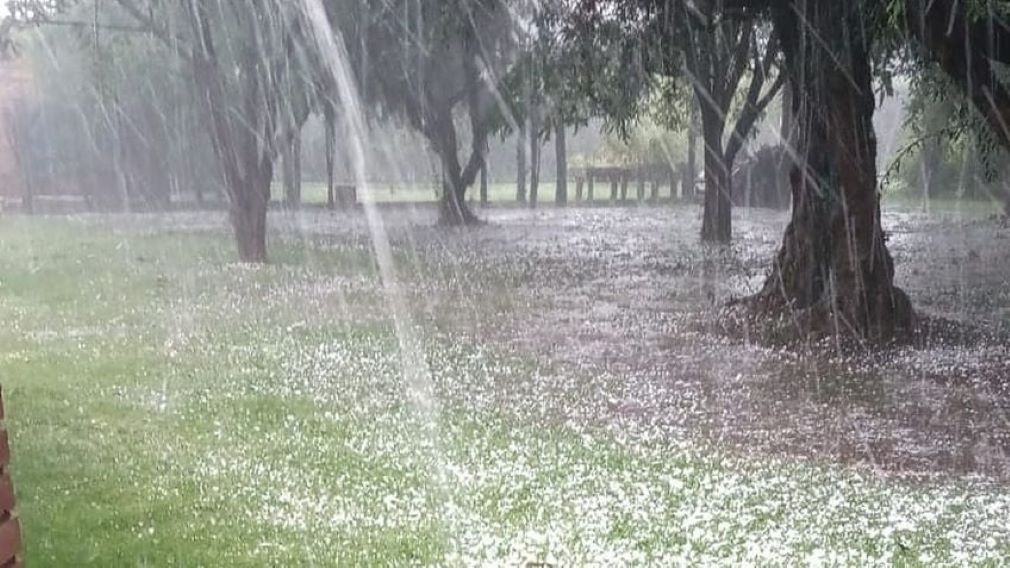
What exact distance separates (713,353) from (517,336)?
1676 millimetres

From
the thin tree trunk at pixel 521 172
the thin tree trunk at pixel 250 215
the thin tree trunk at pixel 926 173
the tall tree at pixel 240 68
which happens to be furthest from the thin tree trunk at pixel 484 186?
the thin tree trunk at pixel 250 215

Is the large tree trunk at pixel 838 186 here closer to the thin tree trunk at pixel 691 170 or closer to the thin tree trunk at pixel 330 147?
the thin tree trunk at pixel 330 147

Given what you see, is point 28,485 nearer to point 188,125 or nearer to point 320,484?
point 320,484

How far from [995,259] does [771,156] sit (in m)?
10.7

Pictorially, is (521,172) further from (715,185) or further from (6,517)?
(6,517)

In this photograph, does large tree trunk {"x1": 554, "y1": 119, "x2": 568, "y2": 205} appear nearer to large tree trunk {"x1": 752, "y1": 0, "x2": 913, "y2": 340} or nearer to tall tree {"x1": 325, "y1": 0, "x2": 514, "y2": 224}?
tall tree {"x1": 325, "y1": 0, "x2": 514, "y2": 224}

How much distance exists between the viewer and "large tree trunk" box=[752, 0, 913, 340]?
7445 mm

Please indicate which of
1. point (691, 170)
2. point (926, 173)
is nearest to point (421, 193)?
point (691, 170)

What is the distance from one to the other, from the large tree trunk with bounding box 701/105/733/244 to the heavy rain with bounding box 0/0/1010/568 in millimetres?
57

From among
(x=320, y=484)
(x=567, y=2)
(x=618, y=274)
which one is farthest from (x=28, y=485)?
(x=618, y=274)

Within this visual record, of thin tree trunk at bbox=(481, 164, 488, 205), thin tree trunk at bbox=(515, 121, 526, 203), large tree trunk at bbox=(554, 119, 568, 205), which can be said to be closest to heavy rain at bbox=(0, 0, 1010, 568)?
large tree trunk at bbox=(554, 119, 568, 205)

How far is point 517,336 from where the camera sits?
8164 millimetres

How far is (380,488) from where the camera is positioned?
415cm

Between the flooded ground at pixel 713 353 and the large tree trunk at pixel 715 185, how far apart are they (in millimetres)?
352
